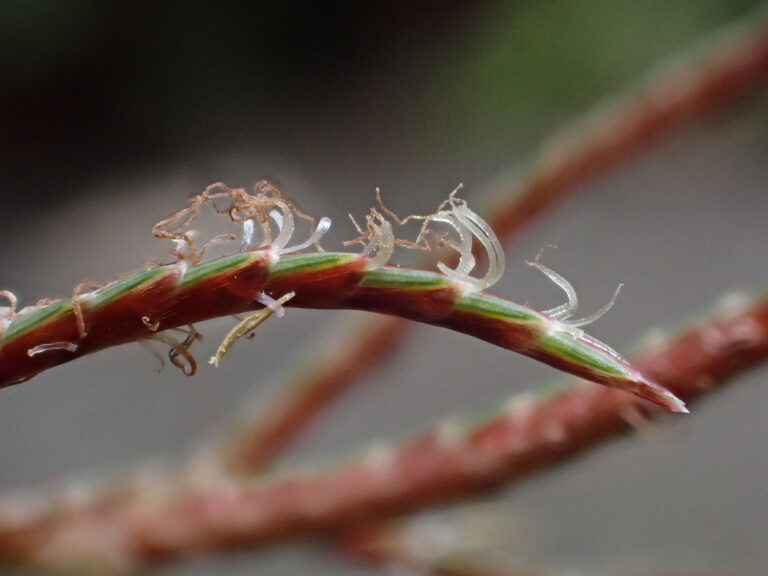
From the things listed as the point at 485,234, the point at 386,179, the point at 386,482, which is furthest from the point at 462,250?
the point at 386,179

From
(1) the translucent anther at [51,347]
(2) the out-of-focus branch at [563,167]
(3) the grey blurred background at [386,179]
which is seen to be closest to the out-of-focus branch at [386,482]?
(2) the out-of-focus branch at [563,167]

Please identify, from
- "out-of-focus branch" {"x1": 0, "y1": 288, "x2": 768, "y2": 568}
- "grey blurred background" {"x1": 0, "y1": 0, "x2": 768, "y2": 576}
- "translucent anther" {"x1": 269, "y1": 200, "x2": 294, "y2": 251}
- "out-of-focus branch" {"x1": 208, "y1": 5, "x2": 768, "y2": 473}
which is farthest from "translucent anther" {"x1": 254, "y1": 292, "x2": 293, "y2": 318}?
"grey blurred background" {"x1": 0, "y1": 0, "x2": 768, "y2": 576}

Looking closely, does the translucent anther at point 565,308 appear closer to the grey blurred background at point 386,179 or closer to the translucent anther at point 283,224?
the translucent anther at point 283,224

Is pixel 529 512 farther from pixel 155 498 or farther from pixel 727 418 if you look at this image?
Result: pixel 155 498

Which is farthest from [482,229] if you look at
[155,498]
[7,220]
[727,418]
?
[7,220]

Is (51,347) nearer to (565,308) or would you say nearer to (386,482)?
(565,308)

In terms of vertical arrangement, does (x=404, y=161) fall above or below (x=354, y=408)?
above
